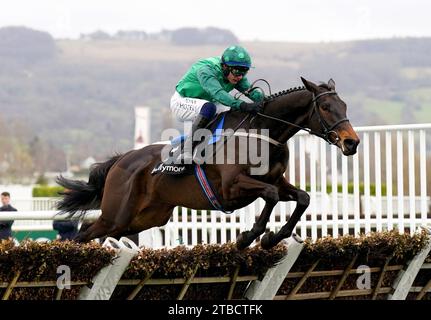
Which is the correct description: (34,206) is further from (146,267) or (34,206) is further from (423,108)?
(423,108)

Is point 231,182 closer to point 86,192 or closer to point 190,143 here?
point 190,143

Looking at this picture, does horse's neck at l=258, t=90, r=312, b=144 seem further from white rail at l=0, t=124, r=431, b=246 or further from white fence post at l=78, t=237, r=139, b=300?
white fence post at l=78, t=237, r=139, b=300

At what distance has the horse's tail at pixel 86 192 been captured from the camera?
9.13 metres

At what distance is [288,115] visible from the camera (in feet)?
25.1

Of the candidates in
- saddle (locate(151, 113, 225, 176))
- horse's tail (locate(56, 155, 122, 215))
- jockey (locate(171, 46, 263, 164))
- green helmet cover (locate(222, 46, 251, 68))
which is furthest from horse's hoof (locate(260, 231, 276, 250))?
horse's tail (locate(56, 155, 122, 215))

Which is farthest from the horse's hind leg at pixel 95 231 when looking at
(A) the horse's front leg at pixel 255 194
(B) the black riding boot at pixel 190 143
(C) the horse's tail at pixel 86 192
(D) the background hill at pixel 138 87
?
(D) the background hill at pixel 138 87

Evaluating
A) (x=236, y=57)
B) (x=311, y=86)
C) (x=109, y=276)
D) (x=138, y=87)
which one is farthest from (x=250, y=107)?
(x=138, y=87)

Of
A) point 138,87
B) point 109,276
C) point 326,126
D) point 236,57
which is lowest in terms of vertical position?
point 109,276

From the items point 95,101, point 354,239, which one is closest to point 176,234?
point 354,239

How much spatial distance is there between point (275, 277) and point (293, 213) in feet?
2.03

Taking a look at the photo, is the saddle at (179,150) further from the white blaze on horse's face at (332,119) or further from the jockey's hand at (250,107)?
the white blaze on horse's face at (332,119)

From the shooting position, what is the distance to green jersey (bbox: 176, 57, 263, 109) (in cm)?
763

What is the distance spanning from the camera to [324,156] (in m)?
8.72

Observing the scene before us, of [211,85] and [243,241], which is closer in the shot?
[243,241]
